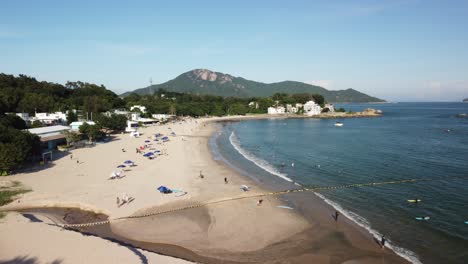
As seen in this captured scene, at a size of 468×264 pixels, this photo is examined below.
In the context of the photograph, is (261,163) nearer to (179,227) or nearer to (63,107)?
(179,227)

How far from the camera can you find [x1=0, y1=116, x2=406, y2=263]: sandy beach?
15.6 meters

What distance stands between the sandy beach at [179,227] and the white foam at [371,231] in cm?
48

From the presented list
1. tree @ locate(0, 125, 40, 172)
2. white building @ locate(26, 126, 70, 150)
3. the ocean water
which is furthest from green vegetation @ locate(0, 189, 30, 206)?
the ocean water

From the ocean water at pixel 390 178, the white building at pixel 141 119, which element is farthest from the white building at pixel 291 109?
the ocean water at pixel 390 178

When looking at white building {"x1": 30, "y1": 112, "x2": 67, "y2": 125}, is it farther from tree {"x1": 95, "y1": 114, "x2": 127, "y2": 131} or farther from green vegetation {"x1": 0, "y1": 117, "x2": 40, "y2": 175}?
green vegetation {"x1": 0, "y1": 117, "x2": 40, "y2": 175}

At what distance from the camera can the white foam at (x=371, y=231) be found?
15.8 meters

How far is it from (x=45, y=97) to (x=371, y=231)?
81323 mm

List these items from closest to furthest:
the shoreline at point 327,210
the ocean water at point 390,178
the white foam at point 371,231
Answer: the white foam at point 371,231 → the shoreline at point 327,210 → the ocean water at point 390,178

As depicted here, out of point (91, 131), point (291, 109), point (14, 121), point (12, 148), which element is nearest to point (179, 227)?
point (12, 148)

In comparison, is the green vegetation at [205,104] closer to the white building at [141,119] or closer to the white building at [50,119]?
the white building at [141,119]

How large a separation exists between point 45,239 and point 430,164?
39080mm

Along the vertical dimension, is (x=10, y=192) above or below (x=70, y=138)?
below

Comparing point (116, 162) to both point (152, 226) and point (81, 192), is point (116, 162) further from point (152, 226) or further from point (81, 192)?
point (152, 226)

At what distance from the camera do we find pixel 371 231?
1880 cm
